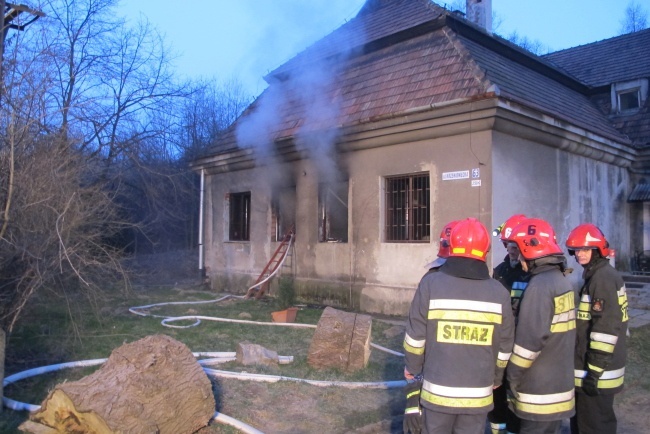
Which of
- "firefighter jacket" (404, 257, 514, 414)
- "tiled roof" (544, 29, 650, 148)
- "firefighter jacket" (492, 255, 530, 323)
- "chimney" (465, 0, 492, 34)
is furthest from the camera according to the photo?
"tiled roof" (544, 29, 650, 148)

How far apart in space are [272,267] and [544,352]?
31.7 ft

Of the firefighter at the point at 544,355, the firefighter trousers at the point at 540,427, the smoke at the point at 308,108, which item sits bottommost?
the firefighter trousers at the point at 540,427

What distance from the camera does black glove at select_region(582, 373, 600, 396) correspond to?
3.71m

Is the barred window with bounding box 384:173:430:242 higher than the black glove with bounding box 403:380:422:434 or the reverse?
higher

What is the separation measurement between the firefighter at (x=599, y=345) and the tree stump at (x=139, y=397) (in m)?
2.80

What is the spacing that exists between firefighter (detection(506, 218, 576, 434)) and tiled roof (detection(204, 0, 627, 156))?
5.93m

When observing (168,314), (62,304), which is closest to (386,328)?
(168,314)

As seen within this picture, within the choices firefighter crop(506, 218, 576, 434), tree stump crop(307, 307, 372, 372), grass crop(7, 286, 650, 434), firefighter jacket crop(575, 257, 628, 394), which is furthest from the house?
firefighter crop(506, 218, 576, 434)

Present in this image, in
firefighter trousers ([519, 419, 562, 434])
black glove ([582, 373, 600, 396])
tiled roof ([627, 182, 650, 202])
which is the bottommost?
firefighter trousers ([519, 419, 562, 434])

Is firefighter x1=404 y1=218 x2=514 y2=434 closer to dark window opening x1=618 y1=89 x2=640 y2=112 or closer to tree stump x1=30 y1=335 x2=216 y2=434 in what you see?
tree stump x1=30 y1=335 x2=216 y2=434

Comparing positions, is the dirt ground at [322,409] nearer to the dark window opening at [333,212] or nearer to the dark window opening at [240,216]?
the dark window opening at [333,212]

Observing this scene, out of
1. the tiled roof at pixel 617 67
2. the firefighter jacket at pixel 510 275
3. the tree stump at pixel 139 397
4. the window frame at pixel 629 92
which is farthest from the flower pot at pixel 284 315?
the window frame at pixel 629 92

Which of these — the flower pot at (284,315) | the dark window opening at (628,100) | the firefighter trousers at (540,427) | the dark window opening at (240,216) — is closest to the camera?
the firefighter trousers at (540,427)

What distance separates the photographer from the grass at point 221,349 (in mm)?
4884
